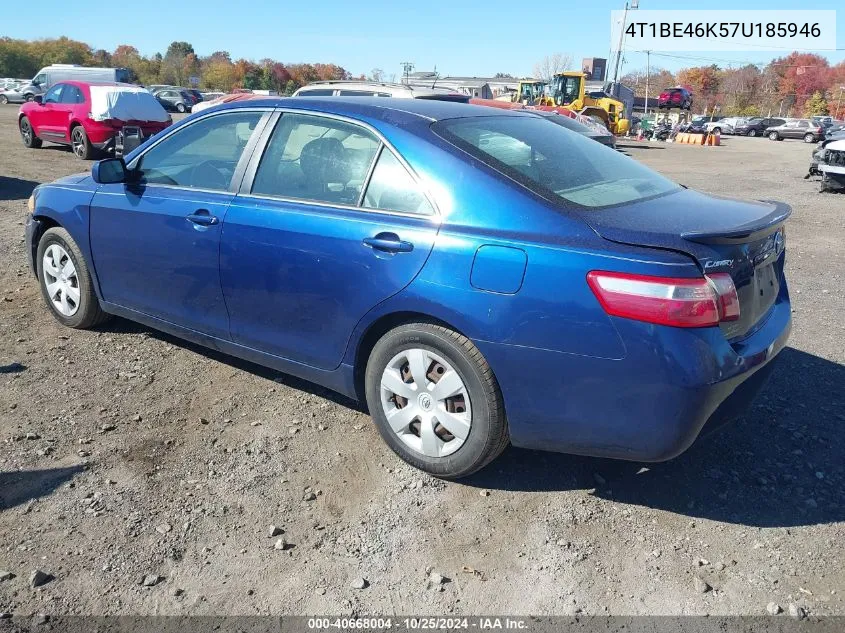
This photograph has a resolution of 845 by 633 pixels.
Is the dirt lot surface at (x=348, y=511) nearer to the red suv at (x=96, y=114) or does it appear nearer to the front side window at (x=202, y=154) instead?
the front side window at (x=202, y=154)

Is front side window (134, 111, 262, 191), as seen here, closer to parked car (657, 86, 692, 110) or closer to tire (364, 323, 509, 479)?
tire (364, 323, 509, 479)

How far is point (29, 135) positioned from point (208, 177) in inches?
668

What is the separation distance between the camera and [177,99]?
146 feet

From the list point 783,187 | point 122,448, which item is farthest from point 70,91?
point 783,187

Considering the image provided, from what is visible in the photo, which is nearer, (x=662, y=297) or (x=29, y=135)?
(x=662, y=297)

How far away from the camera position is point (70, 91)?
16344 millimetres

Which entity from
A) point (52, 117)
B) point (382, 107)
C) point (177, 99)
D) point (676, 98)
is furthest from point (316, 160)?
point (676, 98)

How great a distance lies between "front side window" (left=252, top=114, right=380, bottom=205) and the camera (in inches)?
137

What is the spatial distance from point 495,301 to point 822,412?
91.3 inches

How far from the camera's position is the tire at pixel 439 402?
3.02 m

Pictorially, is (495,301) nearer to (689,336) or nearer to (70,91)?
(689,336)

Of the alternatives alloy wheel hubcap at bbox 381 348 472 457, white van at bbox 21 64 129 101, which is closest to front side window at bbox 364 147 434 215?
alloy wheel hubcap at bbox 381 348 472 457

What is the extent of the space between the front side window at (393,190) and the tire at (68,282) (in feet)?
7.80

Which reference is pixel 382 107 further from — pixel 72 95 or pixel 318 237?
pixel 72 95
